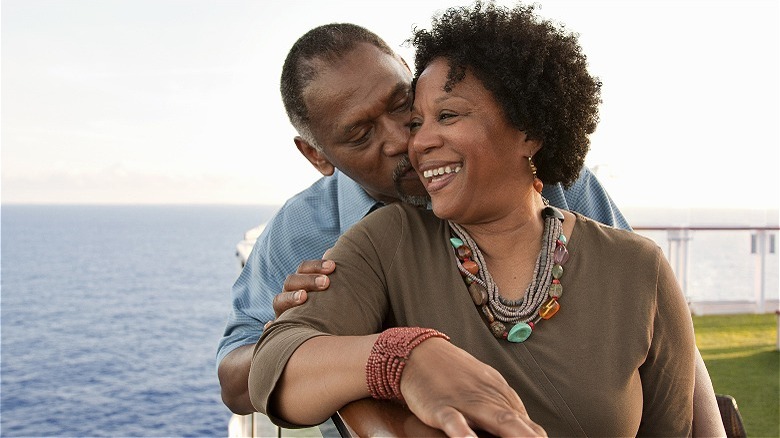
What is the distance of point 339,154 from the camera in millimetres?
2369

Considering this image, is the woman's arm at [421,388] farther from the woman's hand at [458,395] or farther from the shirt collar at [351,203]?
the shirt collar at [351,203]

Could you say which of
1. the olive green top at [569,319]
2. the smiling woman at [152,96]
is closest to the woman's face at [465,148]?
the olive green top at [569,319]

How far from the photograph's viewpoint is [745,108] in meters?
27.2

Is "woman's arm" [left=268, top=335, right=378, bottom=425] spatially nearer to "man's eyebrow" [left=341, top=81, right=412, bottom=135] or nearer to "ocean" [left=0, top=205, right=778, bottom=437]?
"man's eyebrow" [left=341, top=81, right=412, bottom=135]

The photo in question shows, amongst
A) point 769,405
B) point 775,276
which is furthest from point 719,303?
point 769,405

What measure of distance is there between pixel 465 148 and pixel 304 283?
0.47 m

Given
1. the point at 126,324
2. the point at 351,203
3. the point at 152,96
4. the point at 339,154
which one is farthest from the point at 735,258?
the point at 152,96

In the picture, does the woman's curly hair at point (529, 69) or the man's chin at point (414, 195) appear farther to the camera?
the man's chin at point (414, 195)

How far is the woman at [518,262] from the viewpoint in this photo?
64.4 inches

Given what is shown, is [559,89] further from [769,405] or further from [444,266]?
[769,405]

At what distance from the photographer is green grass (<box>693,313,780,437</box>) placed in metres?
6.02

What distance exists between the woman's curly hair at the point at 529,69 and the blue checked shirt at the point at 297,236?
0.54m

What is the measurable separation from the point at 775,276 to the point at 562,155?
27.2 feet

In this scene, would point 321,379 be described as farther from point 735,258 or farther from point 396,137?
point 735,258
